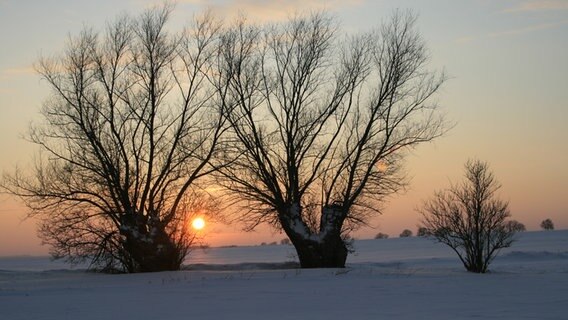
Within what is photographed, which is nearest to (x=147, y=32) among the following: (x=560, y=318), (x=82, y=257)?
(x=82, y=257)

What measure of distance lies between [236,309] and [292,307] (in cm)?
116

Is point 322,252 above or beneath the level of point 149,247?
beneath

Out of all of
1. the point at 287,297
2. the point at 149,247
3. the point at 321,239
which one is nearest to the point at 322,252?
the point at 321,239

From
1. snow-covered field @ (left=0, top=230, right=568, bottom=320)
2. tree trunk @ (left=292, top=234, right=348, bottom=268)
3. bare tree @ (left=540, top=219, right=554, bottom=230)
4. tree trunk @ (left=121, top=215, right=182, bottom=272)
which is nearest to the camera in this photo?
snow-covered field @ (left=0, top=230, right=568, bottom=320)

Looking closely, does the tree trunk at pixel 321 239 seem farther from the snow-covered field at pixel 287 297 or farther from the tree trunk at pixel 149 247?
the snow-covered field at pixel 287 297

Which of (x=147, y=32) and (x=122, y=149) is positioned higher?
(x=147, y=32)

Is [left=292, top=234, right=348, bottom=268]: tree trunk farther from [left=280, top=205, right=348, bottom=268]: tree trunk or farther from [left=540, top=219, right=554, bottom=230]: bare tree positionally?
[left=540, top=219, right=554, bottom=230]: bare tree

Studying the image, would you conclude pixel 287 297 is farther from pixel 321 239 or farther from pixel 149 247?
pixel 321 239

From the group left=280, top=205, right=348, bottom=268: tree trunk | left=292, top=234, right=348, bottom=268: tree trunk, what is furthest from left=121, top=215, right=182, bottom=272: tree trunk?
left=292, top=234, right=348, bottom=268: tree trunk

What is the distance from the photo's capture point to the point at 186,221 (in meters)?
28.5

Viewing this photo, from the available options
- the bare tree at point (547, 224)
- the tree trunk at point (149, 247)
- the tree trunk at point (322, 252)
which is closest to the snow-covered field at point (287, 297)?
the tree trunk at point (149, 247)

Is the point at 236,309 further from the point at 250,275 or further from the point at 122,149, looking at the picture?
the point at 122,149

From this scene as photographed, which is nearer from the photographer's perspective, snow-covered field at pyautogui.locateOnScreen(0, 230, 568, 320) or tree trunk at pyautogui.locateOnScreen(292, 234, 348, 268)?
snow-covered field at pyautogui.locateOnScreen(0, 230, 568, 320)

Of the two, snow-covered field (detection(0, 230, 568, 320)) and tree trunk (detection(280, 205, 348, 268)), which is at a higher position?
tree trunk (detection(280, 205, 348, 268))
